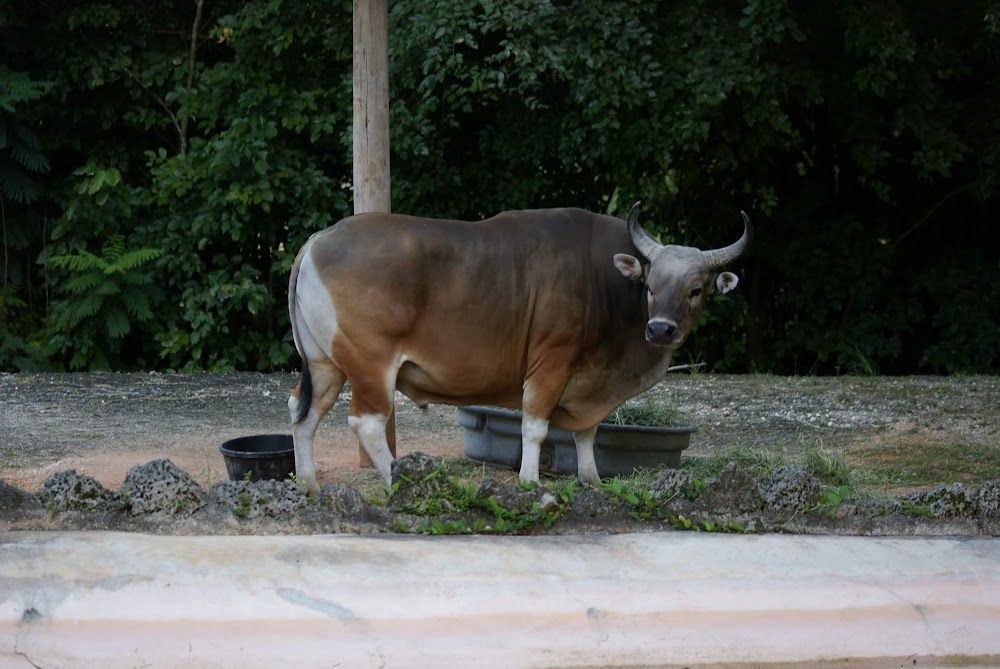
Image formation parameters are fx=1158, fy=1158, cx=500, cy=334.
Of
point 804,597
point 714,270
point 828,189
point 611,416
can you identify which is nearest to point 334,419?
Answer: point 611,416

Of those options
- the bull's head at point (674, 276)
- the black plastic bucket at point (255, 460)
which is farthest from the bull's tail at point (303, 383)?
the bull's head at point (674, 276)

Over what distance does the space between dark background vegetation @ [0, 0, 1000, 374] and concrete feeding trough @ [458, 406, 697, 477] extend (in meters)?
4.45

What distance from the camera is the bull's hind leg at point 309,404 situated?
20.7ft

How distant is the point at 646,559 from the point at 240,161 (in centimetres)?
885

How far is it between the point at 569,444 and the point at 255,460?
1.85 m

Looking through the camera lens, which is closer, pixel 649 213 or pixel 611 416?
pixel 611 416

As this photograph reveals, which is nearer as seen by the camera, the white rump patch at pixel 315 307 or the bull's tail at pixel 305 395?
the white rump patch at pixel 315 307

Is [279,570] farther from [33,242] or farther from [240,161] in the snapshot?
[33,242]

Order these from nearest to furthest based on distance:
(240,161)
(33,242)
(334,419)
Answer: (334,419)
(240,161)
(33,242)

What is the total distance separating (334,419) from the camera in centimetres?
898

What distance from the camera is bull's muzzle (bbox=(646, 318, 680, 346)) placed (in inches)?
230

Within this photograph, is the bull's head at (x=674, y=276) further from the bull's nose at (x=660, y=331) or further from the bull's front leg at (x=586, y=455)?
the bull's front leg at (x=586, y=455)

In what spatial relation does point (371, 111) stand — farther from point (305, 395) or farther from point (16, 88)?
point (16, 88)

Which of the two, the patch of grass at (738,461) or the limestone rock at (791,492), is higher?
the limestone rock at (791,492)
